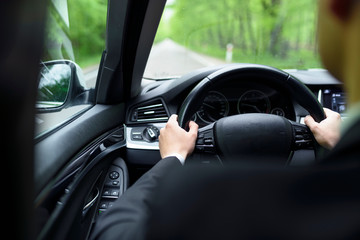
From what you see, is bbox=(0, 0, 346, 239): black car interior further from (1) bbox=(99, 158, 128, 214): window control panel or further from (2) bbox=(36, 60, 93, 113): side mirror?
(2) bbox=(36, 60, 93, 113): side mirror

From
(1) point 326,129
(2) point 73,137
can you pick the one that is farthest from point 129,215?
(1) point 326,129

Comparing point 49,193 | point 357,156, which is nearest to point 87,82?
point 49,193

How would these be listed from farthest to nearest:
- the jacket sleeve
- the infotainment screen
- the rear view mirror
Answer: the infotainment screen
the rear view mirror
the jacket sleeve

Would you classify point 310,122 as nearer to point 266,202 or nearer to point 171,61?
point 266,202

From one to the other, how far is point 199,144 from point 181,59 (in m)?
1.54

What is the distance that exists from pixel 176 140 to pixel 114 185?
813 millimetres

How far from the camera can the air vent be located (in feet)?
9.04

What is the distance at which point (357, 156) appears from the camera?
Result: 682 millimetres

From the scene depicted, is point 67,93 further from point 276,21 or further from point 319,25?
point 276,21

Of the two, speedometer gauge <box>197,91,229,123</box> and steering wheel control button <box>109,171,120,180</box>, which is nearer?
steering wheel control button <box>109,171,120,180</box>

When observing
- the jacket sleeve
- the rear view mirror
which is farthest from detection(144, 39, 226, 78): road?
the jacket sleeve

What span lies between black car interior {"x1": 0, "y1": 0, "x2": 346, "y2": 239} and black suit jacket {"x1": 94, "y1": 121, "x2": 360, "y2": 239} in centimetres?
72

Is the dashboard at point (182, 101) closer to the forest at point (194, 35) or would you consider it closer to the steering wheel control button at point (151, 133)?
the steering wheel control button at point (151, 133)

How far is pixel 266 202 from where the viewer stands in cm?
70
